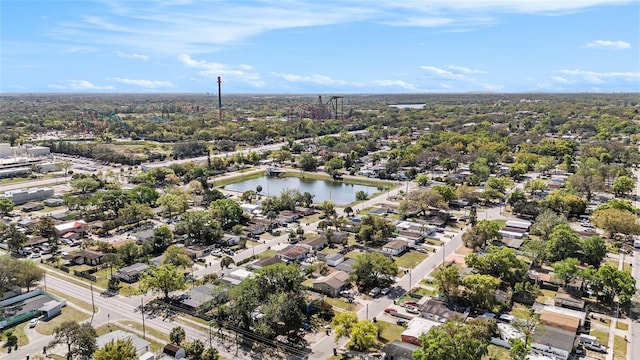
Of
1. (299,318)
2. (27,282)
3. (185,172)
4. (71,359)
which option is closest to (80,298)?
(27,282)

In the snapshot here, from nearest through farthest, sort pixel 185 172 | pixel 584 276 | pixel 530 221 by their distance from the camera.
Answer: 1. pixel 584 276
2. pixel 530 221
3. pixel 185 172

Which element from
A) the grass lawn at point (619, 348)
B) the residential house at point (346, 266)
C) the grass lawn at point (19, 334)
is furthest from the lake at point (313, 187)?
the grass lawn at point (19, 334)

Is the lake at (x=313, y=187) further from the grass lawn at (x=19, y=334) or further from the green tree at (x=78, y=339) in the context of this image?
the green tree at (x=78, y=339)

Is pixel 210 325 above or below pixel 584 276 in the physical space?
below

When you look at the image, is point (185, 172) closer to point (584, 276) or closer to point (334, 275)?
point (334, 275)

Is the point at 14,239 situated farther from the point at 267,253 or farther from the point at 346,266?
the point at 346,266

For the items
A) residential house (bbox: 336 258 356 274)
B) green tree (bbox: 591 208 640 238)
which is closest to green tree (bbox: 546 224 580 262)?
green tree (bbox: 591 208 640 238)

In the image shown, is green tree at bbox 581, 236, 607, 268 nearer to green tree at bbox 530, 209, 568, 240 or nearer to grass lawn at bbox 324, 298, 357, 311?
green tree at bbox 530, 209, 568, 240
